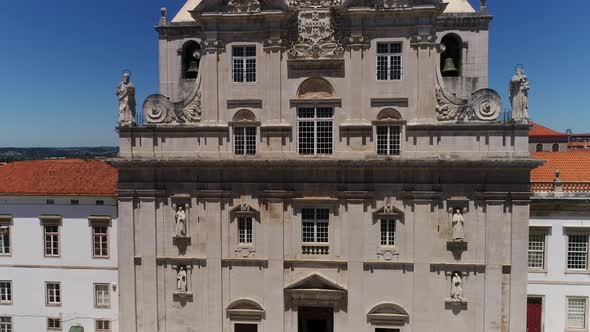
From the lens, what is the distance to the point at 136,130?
21.5 meters

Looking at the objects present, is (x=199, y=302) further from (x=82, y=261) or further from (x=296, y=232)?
(x=82, y=261)

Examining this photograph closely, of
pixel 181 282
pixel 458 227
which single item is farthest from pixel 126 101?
pixel 458 227

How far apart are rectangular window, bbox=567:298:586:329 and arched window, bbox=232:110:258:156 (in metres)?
18.3

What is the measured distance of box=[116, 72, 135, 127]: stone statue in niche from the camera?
70.1ft

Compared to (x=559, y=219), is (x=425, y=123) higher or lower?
higher

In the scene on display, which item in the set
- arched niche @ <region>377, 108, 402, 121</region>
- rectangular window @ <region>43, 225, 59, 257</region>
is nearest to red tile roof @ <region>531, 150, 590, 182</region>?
arched niche @ <region>377, 108, 402, 121</region>

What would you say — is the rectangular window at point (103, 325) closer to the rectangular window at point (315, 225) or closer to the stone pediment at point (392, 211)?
the rectangular window at point (315, 225)

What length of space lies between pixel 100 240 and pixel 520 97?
2275cm

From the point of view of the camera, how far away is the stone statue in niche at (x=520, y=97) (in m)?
19.5

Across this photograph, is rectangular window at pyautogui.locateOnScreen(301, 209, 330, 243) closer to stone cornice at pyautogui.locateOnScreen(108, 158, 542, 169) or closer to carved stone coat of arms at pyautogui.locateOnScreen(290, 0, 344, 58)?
stone cornice at pyautogui.locateOnScreen(108, 158, 542, 169)

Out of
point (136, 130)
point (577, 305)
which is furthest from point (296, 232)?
point (577, 305)

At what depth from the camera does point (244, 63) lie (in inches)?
832

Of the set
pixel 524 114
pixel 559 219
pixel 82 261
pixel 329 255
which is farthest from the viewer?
pixel 82 261

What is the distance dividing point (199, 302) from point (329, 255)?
685 centimetres
